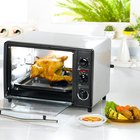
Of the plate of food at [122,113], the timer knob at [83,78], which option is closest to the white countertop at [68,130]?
the plate of food at [122,113]

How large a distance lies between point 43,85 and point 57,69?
9 centimetres

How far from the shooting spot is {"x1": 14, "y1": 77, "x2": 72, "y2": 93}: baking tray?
83.2 inches

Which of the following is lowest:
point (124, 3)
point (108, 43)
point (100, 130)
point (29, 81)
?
point (100, 130)

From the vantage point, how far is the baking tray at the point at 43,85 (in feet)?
6.93

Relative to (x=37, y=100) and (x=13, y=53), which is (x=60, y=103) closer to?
(x=37, y=100)

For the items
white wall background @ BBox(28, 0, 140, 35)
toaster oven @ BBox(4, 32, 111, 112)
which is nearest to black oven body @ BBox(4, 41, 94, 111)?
toaster oven @ BBox(4, 32, 111, 112)

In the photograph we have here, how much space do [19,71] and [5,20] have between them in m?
1.14

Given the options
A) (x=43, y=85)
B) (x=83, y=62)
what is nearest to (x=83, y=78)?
(x=83, y=62)

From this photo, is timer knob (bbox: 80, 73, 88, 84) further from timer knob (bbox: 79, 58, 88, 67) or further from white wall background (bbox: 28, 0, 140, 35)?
white wall background (bbox: 28, 0, 140, 35)

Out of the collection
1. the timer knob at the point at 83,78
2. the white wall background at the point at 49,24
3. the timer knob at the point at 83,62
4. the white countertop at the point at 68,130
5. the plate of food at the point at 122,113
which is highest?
the white wall background at the point at 49,24

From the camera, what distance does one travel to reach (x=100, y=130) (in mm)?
1917

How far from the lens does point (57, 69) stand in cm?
213

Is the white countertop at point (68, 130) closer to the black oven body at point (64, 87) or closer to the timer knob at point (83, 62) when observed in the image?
the black oven body at point (64, 87)

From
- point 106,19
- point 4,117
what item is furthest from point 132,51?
point 4,117
